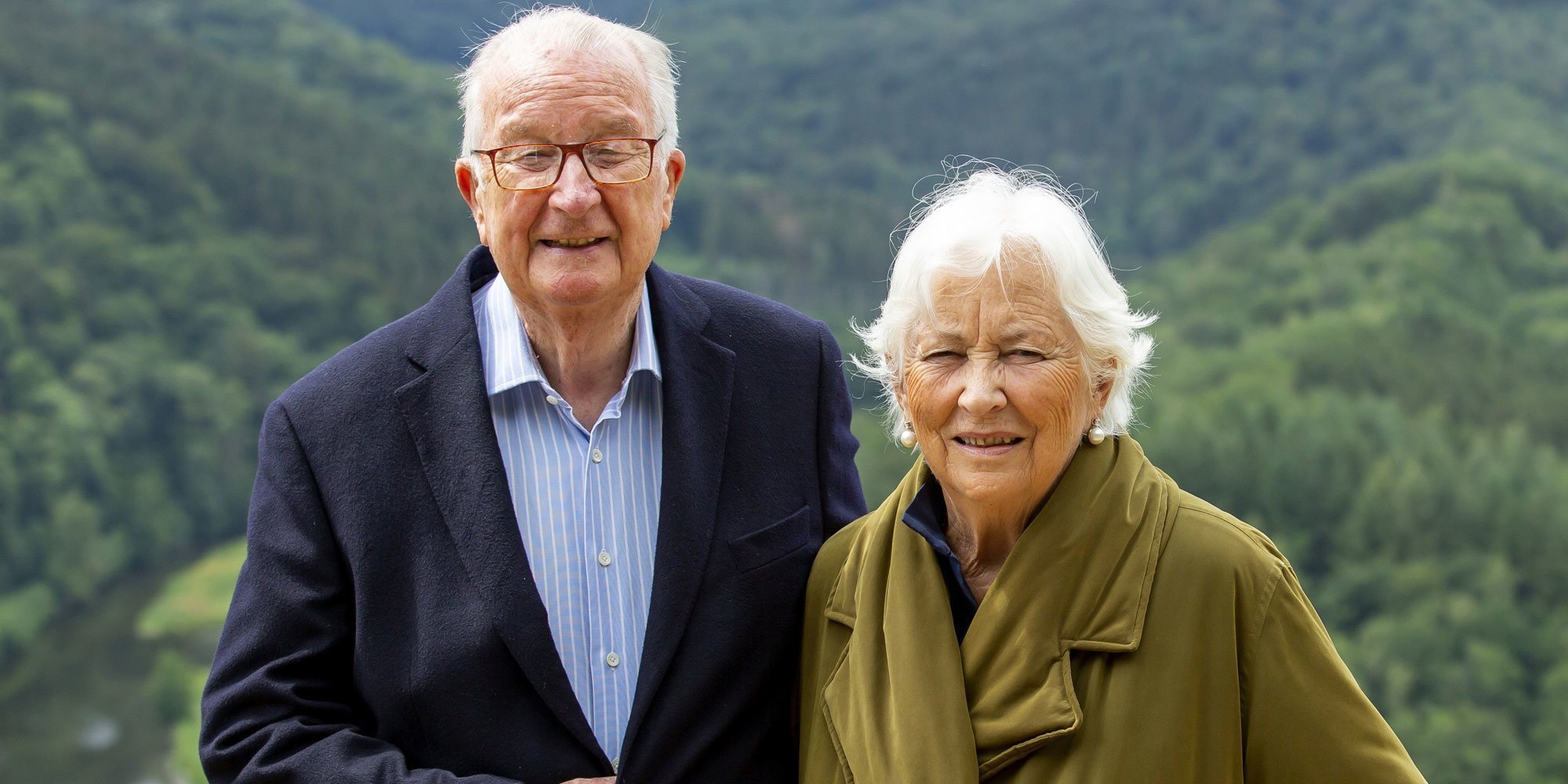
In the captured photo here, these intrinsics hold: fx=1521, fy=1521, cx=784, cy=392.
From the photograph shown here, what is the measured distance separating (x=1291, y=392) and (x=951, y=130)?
26.8m

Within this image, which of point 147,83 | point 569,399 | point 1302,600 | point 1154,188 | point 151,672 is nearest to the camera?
point 1302,600

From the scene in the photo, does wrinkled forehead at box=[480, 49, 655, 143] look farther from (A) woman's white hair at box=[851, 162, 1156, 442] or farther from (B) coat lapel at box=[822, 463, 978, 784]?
(B) coat lapel at box=[822, 463, 978, 784]

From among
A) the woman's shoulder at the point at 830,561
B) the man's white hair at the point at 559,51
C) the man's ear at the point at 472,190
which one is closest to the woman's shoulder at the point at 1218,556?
the woman's shoulder at the point at 830,561

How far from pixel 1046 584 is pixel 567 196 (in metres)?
1.10

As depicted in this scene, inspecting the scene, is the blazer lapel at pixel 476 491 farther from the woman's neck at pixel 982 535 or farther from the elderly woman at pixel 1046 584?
the woman's neck at pixel 982 535

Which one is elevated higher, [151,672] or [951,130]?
[951,130]

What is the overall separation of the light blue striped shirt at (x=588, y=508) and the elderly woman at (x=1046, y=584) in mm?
400

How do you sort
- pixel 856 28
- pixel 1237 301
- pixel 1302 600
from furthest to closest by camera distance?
pixel 856 28 → pixel 1237 301 → pixel 1302 600

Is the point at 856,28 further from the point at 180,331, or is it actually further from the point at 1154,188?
the point at 180,331

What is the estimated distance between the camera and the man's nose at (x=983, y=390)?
2582 mm

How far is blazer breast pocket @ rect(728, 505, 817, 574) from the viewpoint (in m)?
2.96

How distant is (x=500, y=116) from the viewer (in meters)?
2.81

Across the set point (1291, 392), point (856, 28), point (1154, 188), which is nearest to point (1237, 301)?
point (1291, 392)

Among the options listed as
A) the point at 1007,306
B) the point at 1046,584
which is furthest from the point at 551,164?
the point at 1046,584
